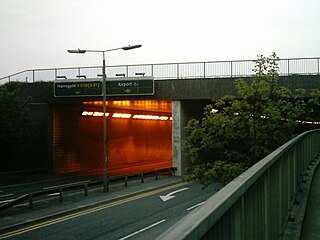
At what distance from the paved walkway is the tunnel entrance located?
2486 centimetres

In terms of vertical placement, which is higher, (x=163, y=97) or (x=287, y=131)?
(x=163, y=97)

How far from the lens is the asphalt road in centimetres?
Answer: 1301

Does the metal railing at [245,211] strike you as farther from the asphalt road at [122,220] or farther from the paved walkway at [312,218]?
the asphalt road at [122,220]

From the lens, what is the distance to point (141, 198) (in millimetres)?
20734

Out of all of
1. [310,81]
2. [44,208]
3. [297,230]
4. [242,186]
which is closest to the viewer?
[242,186]

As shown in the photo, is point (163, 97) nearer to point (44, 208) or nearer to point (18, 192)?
point (18, 192)

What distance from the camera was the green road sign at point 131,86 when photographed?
31891mm

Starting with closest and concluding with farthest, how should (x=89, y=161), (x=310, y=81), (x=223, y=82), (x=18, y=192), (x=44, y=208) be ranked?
(x=44, y=208)
(x=18, y=192)
(x=310, y=81)
(x=223, y=82)
(x=89, y=161)

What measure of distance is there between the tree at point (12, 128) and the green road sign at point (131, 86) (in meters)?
6.71

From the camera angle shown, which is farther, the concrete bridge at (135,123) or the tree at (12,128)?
the tree at (12,128)

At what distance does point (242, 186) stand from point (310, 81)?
89.7 feet

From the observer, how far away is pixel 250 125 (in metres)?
14.1

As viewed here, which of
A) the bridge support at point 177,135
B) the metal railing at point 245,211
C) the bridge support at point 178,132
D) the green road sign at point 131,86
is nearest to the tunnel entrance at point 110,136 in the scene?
the green road sign at point 131,86

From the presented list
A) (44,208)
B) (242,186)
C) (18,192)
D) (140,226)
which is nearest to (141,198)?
(44,208)
